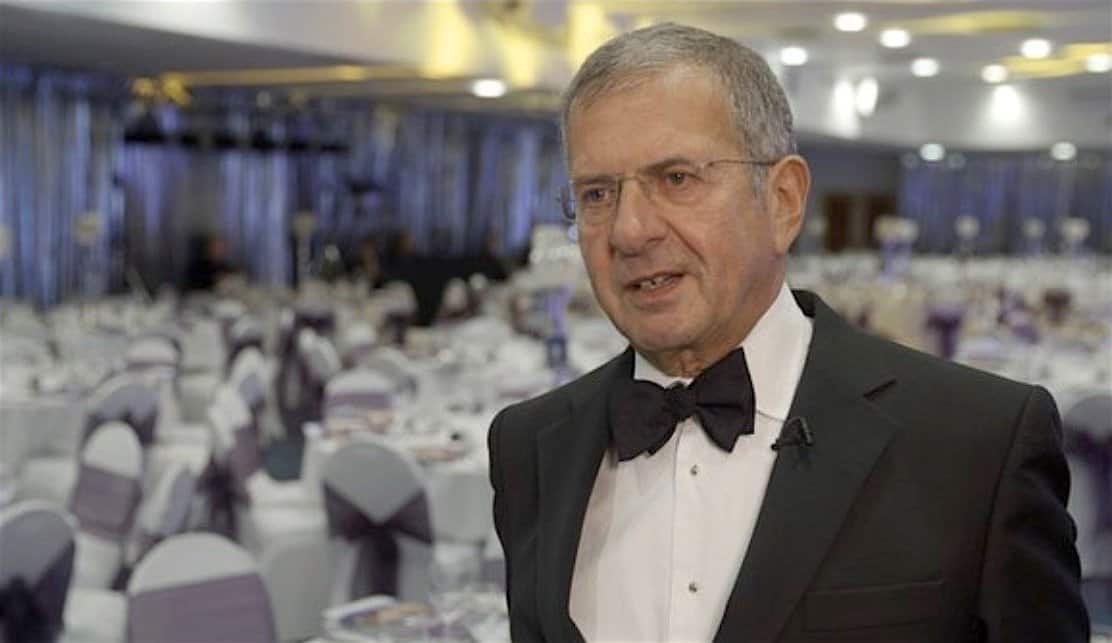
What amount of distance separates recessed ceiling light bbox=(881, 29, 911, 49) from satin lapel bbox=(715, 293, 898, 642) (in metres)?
14.4

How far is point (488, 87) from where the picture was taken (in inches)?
569

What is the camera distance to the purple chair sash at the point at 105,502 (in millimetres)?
5246

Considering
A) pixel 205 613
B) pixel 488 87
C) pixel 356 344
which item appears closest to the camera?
pixel 205 613

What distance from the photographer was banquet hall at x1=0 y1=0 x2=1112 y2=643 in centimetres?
491

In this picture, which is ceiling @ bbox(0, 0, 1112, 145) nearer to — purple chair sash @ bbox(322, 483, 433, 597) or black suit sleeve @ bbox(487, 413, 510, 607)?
purple chair sash @ bbox(322, 483, 433, 597)

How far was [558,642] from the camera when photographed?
147cm

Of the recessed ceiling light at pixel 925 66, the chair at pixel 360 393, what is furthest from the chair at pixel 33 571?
the recessed ceiling light at pixel 925 66

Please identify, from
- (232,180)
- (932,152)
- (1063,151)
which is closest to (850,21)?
(232,180)

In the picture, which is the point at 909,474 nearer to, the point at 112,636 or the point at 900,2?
the point at 112,636

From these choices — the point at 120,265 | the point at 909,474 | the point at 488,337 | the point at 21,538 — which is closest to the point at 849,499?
the point at 909,474

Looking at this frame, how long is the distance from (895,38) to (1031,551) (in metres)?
15.5

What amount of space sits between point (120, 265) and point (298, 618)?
1101 centimetres

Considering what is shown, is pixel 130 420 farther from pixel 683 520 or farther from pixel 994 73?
pixel 994 73

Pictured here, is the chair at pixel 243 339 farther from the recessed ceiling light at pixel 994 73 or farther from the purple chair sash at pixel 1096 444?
the recessed ceiling light at pixel 994 73
